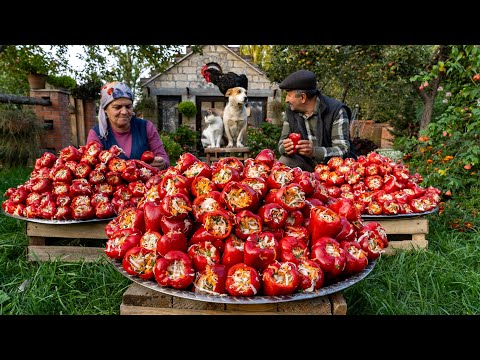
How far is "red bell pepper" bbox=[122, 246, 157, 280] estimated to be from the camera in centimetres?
132

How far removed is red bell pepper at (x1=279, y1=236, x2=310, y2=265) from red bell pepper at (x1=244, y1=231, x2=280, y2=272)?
27 millimetres

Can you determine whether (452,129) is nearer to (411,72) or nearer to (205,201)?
(205,201)

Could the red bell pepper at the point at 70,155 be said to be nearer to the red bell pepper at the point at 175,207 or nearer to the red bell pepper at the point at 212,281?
the red bell pepper at the point at 175,207

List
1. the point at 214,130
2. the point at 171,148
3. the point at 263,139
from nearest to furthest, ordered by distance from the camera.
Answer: the point at 214,130
the point at 171,148
the point at 263,139

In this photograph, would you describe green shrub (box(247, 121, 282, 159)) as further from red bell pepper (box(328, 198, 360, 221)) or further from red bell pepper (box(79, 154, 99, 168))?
red bell pepper (box(328, 198, 360, 221))

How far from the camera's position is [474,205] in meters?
3.44

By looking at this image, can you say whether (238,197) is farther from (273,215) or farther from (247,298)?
(247,298)

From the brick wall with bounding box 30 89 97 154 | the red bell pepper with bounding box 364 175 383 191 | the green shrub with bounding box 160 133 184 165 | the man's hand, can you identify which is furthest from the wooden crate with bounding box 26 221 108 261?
the green shrub with bounding box 160 133 184 165

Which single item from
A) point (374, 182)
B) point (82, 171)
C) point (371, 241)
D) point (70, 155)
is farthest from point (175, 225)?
point (374, 182)

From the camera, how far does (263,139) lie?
31.7 feet

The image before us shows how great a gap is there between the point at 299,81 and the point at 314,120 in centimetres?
47

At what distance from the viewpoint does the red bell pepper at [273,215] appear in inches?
52.7

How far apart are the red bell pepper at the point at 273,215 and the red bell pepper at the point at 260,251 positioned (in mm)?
75

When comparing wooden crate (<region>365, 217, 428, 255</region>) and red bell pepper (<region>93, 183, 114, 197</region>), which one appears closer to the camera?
red bell pepper (<region>93, 183, 114, 197</region>)
